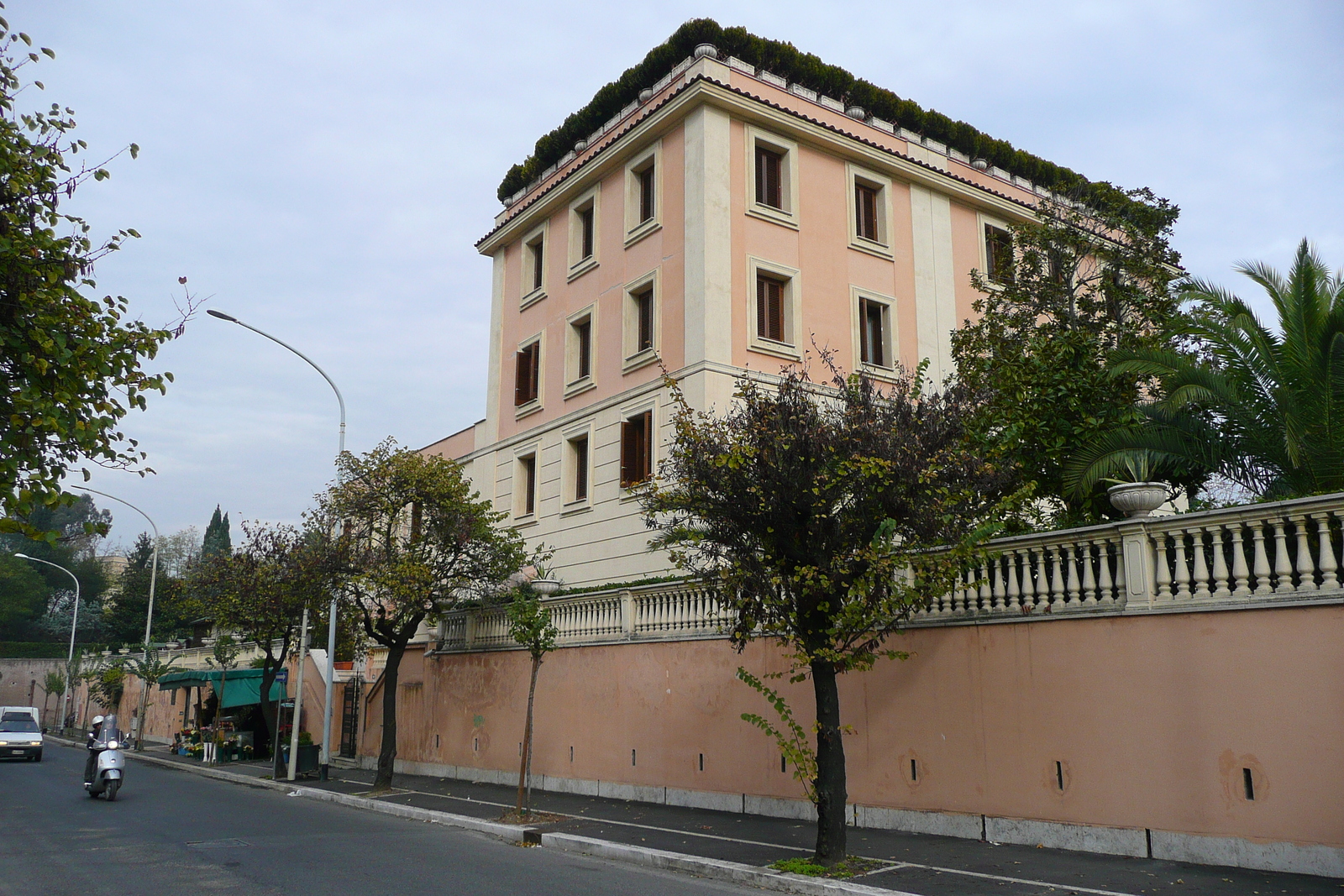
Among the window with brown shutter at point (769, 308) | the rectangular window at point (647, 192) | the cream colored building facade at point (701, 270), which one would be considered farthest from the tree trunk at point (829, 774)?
the rectangular window at point (647, 192)

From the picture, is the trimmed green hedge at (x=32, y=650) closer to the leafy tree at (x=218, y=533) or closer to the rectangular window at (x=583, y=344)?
the leafy tree at (x=218, y=533)

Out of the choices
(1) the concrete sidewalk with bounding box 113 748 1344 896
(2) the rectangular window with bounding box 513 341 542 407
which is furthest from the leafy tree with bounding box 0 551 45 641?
(1) the concrete sidewalk with bounding box 113 748 1344 896

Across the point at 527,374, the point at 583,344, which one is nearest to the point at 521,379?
the point at 527,374

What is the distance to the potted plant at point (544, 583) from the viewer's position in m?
20.7

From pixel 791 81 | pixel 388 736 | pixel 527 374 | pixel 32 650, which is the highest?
pixel 791 81

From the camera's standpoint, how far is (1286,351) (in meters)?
11.9

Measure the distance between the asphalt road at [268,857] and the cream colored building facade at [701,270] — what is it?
809cm

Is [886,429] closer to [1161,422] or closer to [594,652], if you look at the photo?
[1161,422]

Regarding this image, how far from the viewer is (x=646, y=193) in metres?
23.1

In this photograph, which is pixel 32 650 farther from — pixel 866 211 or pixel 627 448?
pixel 866 211

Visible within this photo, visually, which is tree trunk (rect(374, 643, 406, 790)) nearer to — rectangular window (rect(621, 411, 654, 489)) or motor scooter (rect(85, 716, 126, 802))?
motor scooter (rect(85, 716, 126, 802))

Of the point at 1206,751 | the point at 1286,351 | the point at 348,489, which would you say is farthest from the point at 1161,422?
the point at 348,489

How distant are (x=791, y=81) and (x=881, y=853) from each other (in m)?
18.0

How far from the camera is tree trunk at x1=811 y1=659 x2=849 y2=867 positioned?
32.0 feet
